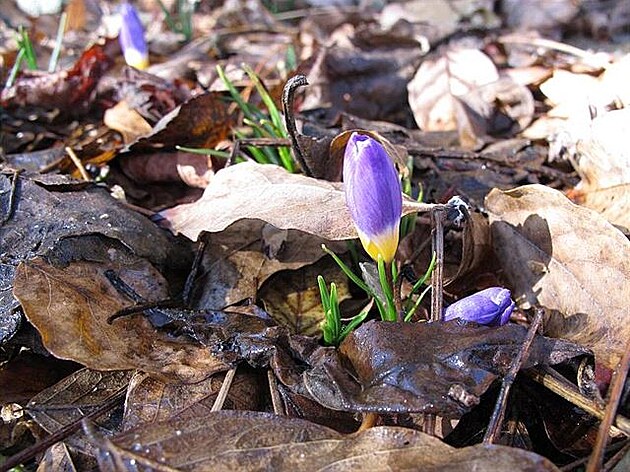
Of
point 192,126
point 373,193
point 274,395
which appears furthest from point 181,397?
point 192,126

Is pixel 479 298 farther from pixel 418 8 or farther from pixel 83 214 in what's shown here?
pixel 418 8

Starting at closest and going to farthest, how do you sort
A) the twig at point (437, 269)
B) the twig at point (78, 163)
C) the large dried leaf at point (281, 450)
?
1. the large dried leaf at point (281, 450)
2. the twig at point (437, 269)
3. the twig at point (78, 163)

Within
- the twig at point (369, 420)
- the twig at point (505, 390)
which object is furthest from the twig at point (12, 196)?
the twig at point (505, 390)

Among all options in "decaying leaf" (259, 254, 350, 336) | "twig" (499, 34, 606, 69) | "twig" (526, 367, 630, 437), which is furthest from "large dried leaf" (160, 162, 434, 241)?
"twig" (499, 34, 606, 69)

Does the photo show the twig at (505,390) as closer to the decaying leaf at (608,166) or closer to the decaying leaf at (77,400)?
the decaying leaf at (608,166)

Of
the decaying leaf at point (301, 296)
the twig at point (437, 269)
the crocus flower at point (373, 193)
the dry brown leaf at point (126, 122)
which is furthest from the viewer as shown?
the dry brown leaf at point (126, 122)

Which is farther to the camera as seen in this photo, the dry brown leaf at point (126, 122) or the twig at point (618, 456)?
the dry brown leaf at point (126, 122)
